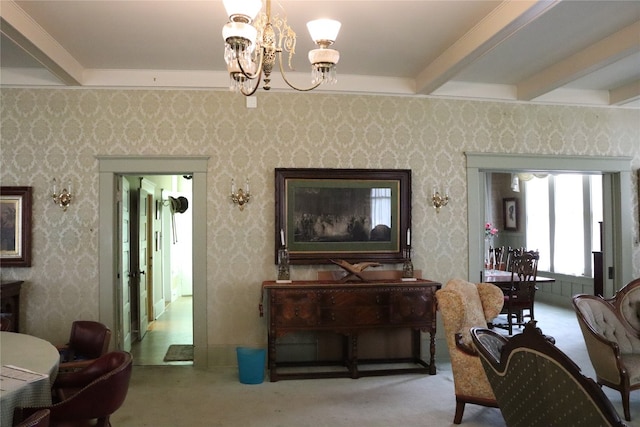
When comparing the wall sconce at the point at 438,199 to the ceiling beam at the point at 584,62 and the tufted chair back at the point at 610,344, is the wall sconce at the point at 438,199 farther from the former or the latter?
the tufted chair back at the point at 610,344

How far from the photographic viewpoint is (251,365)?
464 centimetres

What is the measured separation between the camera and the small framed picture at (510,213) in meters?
10.4

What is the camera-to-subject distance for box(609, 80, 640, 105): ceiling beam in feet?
17.9

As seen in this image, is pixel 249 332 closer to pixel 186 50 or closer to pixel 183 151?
pixel 183 151

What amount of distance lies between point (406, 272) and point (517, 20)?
265 centimetres

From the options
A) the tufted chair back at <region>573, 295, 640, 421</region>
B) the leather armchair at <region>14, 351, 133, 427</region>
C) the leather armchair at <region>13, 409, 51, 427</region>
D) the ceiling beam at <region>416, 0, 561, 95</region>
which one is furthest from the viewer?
the tufted chair back at <region>573, 295, 640, 421</region>

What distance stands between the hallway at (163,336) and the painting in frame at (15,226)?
159 centimetres

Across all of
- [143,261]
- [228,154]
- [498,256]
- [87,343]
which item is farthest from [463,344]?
[498,256]

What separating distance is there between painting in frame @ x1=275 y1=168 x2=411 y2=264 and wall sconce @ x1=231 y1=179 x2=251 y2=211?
0.98ft

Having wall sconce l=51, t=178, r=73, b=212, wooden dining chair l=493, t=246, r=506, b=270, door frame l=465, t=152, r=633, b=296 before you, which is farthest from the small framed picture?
wall sconce l=51, t=178, r=73, b=212

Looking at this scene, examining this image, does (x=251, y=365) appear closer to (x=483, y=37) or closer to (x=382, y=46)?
(x=382, y=46)

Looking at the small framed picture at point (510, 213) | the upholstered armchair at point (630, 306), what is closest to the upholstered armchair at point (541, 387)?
the upholstered armchair at point (630, 306)

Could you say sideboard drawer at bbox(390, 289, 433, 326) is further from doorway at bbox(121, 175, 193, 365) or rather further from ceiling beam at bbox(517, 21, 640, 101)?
ceiling beam at bbox(517, 21, 640, 101)

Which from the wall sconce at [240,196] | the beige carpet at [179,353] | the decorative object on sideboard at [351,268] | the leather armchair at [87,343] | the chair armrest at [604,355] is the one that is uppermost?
the wall sconce at [240,196]
